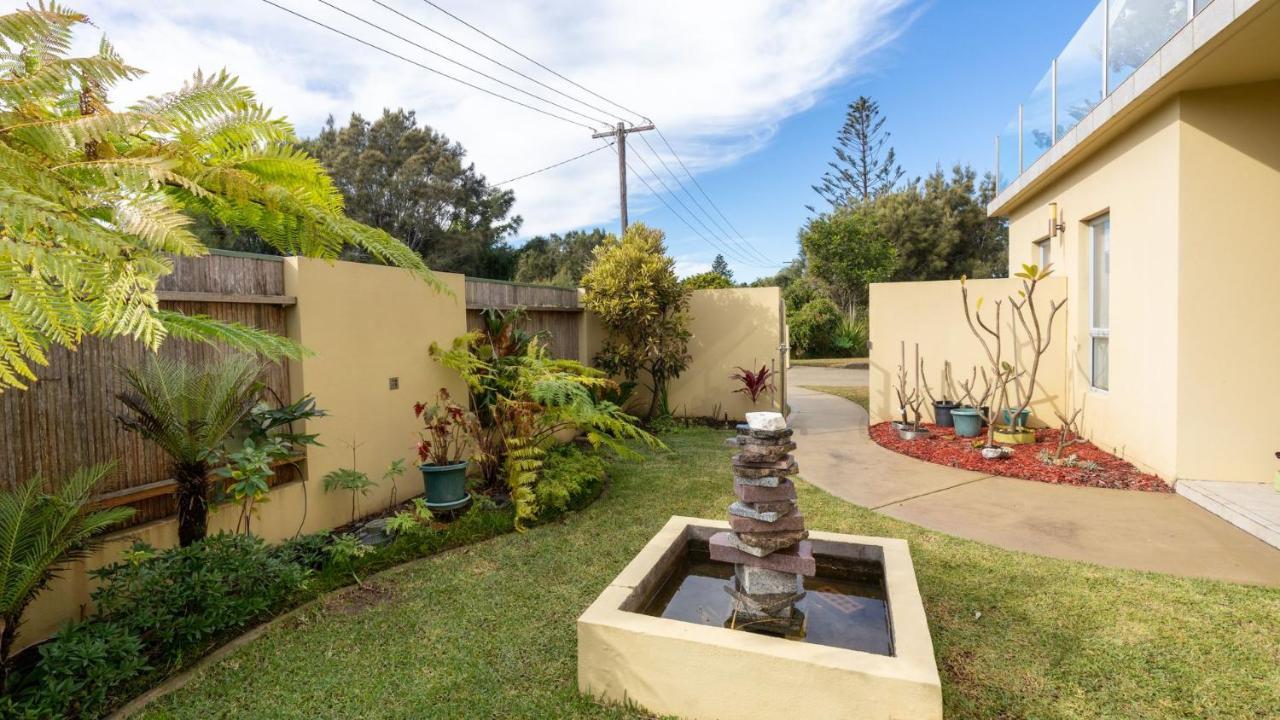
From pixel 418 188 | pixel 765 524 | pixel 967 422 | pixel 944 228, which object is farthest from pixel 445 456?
pixel 944 228

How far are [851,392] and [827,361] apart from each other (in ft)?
24.4

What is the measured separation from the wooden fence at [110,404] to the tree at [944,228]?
81.5ft

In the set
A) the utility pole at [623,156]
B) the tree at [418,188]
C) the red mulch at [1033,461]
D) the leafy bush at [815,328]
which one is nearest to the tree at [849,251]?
the leafy bush at [815,328]

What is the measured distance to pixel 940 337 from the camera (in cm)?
761

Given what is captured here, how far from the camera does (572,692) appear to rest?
244cm

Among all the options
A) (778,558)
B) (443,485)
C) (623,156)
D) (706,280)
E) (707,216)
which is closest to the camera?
(778,558)

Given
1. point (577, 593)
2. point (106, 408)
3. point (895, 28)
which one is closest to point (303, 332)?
point (106, 408)

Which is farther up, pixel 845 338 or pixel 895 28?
pixel 895 28

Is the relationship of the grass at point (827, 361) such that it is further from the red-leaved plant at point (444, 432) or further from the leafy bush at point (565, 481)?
the red-leaved plant at point (444, 432)

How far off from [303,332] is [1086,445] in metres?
7.46

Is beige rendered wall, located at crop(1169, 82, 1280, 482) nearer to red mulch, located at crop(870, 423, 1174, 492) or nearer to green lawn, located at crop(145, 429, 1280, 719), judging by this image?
red mulch, located at crop(870, 423, 1174, 492)

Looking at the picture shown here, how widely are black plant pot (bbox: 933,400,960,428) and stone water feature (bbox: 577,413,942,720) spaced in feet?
16.2

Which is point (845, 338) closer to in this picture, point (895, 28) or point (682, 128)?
point (682, 128)

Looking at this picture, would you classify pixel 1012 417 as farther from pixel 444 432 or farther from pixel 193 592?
pixel 193 592
